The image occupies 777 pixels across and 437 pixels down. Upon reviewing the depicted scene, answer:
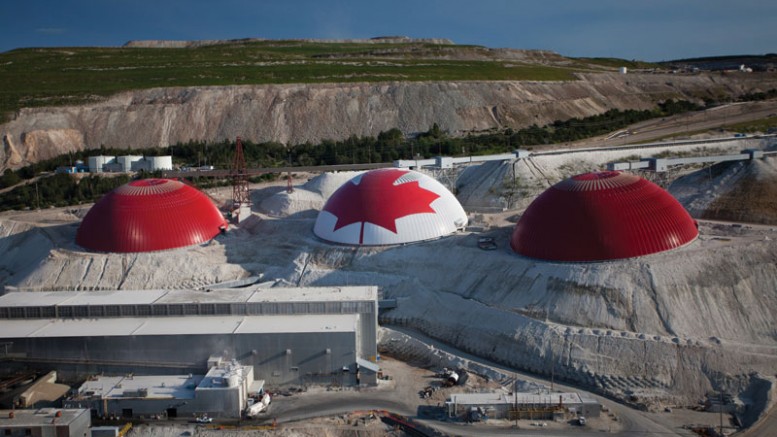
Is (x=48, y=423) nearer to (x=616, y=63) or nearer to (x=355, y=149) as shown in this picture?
(x=355, y=149)

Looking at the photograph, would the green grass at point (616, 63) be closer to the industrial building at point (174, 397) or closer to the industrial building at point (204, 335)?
the industrial building at point (204, 335)

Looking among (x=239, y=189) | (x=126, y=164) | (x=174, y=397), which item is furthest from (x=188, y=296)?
(x=126, y=164)

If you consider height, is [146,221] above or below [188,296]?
above

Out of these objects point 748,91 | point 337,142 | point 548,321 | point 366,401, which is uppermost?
point 748,91

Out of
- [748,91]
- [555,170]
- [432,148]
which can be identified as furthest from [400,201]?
[748,91]

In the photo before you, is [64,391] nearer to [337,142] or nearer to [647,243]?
[647,243]
